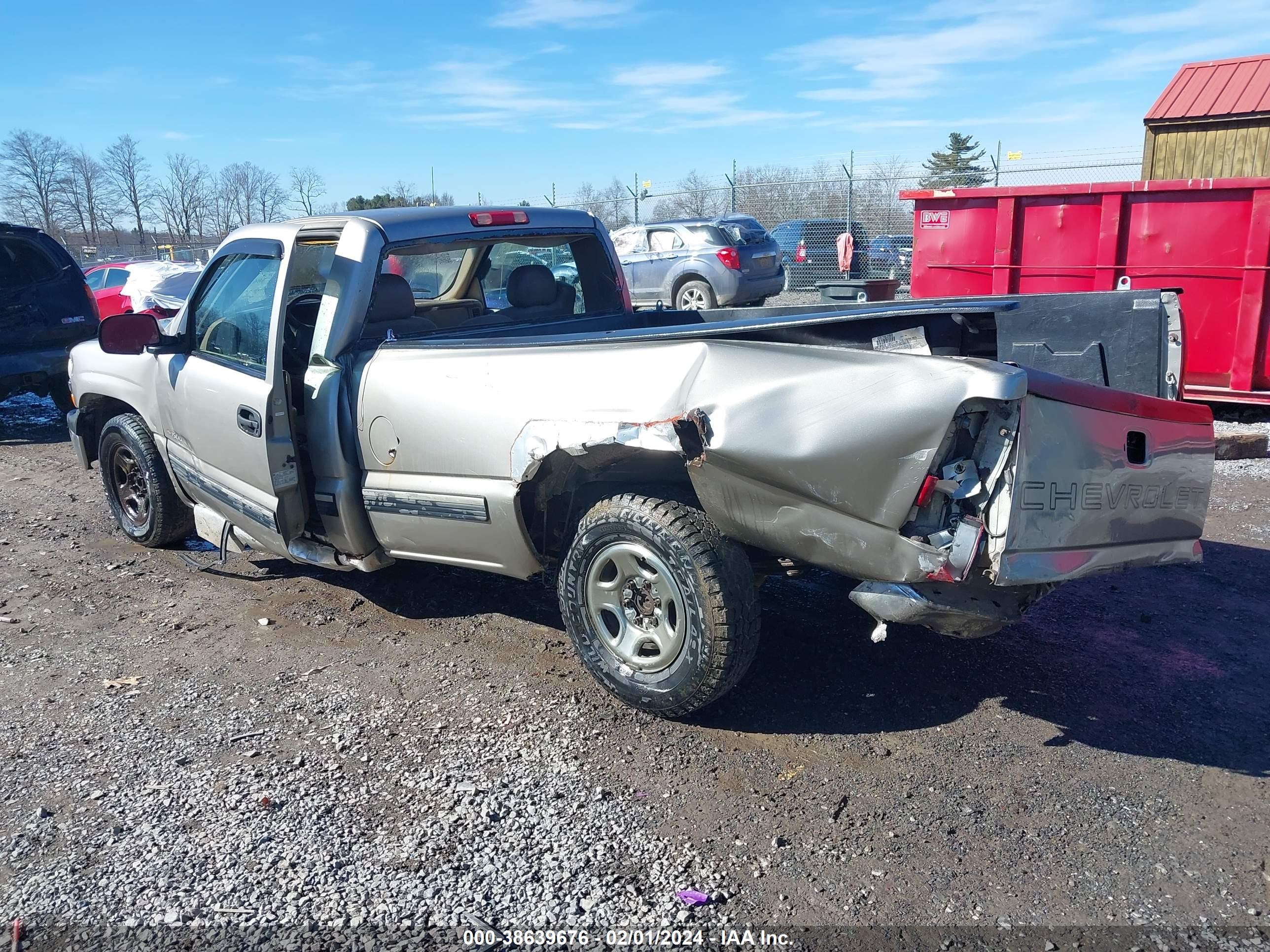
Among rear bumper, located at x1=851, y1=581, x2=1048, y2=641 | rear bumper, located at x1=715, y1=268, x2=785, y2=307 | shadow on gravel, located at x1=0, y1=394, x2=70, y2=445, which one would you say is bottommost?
shadow on gravel, located at x1=0, y1=394, x2=70, y2=445

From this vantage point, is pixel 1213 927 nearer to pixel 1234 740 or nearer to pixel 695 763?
pixel 1234 740

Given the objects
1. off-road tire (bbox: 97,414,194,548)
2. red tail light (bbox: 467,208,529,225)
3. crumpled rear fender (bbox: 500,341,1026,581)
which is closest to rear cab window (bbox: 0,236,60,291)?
off-road tire (bbox: 97,414,194,548)

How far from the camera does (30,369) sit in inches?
385

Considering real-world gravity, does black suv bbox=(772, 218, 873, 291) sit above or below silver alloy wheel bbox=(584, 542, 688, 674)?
above

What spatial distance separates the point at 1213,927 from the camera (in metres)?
2.55

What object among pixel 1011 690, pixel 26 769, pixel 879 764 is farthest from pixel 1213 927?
pixel 26 769

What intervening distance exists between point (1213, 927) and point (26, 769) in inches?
150

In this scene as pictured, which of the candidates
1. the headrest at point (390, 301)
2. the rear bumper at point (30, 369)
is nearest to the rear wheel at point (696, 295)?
the rear bumper at point (30, 369)

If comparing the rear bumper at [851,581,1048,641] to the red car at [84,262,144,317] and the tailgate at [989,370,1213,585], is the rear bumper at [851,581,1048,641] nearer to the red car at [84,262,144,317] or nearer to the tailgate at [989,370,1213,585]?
the tailgate at [989,370,1213,585]

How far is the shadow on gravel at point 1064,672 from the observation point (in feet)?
11.9

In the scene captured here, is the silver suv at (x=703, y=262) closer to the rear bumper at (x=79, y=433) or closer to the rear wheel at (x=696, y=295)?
the rear wheel at (x=696, y=295)

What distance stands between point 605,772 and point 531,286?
2.94 metres

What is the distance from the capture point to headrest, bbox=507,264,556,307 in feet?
17.7

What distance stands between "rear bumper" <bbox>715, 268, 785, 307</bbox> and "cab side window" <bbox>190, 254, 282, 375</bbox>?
12.5 metres
